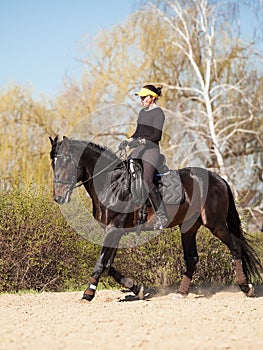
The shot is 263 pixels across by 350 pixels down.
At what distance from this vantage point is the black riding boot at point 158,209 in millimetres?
7934

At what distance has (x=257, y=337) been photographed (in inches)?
198

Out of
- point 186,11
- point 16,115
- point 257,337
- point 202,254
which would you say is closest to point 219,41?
point 186,11

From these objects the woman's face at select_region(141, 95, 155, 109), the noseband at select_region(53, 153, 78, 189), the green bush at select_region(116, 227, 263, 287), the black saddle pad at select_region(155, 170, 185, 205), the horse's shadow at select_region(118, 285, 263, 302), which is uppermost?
the woman's face at select_region(141, 95, 155, 109)

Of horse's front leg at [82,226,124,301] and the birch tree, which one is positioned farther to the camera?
the birch tree

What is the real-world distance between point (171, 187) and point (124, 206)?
0.87 meters

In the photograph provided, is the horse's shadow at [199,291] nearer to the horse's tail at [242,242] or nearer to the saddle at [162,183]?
the horse's tail at [242,242]

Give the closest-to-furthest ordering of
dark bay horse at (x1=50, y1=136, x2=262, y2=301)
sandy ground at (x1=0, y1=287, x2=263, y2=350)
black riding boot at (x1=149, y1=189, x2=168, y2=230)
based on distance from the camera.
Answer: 1. sandy ground at (x1=0, y1=287, x2=263, y2=350)
2. dark bay horse at (x1=50, y1=136, x2=262, y2=301)
3. black riding boot at (x1=149, y1=189, x2=168, y2=230)

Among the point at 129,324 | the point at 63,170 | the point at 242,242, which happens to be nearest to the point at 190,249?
the point at 242,242

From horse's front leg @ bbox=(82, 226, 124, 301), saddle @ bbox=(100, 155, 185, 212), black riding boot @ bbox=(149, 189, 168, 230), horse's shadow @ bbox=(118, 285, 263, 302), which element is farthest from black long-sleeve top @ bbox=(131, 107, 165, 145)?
horse's shadow @ bbox=(118, 285, 263, 302)

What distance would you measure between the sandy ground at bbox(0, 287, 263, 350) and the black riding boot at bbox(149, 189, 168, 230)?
1.11 m

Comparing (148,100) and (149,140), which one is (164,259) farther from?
(148,100)

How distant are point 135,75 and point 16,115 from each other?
456 cm

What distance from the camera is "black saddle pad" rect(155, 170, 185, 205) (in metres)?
8.12

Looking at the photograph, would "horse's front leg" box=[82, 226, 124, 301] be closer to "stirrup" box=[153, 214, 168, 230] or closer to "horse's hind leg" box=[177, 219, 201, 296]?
"stirrup" box=[153, 214, 168, 230]
